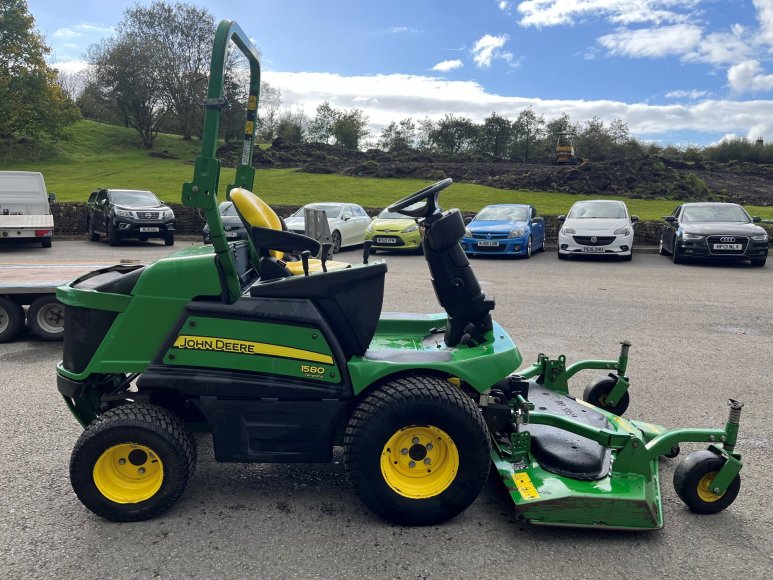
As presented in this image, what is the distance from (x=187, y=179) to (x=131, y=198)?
48.4 feet

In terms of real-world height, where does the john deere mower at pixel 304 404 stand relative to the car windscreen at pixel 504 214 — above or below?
below

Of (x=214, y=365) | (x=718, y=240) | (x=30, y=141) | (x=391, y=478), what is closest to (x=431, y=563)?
(x=391, y=478)

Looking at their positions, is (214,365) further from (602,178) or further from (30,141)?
(30,141)

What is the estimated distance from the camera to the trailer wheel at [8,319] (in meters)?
6.34

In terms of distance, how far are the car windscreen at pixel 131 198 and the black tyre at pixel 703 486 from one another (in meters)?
16.7

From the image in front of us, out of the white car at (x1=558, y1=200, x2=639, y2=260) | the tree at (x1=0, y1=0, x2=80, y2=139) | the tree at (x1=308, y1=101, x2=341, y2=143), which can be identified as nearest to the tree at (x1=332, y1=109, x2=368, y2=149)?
the tree at (x1=308, y1=101, x2=341, y2=143)

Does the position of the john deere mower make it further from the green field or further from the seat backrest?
the green field

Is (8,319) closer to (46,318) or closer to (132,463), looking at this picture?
(46,318)

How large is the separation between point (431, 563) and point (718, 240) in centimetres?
1303

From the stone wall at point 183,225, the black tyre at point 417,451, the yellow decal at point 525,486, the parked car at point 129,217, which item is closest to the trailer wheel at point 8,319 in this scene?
the black tyre at point 417,451

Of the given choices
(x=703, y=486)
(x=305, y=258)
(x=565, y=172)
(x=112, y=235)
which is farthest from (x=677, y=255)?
(x=565, y=172)

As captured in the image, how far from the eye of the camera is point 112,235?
16.2m

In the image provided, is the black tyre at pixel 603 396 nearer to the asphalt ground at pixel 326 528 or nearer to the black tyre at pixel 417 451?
the asphalt ground at pixel 326 528

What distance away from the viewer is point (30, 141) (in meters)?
41.2
